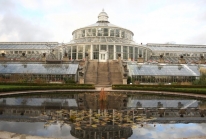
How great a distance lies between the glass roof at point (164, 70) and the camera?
127 feet

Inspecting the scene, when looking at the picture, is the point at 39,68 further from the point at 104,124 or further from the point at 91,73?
the point at 104,124

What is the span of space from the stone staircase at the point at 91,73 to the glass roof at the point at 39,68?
8.07 feet

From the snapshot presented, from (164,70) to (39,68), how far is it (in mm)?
22576

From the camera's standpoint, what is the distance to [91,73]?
39844 millimetres

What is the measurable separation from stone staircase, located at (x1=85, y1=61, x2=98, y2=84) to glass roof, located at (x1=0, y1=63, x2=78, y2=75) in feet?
8.07

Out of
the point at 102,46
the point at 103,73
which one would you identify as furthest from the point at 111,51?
the point at 103,73

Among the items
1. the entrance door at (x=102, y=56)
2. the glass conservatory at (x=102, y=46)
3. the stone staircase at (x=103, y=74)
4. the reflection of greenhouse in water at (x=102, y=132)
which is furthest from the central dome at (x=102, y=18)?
the reflection of greenhouse in water at (x=102, y=132)

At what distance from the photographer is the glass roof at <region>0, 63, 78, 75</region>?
38.6 m

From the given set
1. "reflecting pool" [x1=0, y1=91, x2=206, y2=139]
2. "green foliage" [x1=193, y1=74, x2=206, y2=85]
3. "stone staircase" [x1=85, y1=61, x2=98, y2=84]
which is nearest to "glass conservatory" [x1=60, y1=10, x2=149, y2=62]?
"stone staircase" [x1=85, y1=61, x2=98, y2=84]

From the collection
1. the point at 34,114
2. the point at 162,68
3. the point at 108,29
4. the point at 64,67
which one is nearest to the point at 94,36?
the point at 108,29

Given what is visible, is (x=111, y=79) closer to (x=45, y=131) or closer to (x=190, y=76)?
(x=190, y=76)

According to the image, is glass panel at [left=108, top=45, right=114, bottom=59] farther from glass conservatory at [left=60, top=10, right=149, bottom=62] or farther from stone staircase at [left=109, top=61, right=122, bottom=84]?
stone staircase at [left=109, top=61, right=122, bottom=84]

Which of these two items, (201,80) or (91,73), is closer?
(201,80)

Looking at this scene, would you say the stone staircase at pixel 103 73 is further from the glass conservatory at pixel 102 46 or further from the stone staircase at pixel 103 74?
the glass conservatory at pixel 102 46
